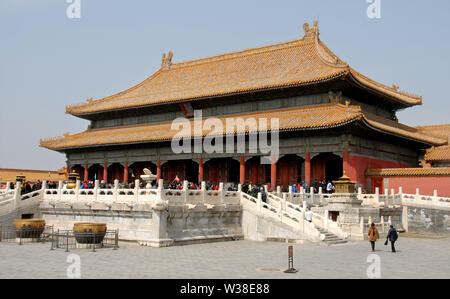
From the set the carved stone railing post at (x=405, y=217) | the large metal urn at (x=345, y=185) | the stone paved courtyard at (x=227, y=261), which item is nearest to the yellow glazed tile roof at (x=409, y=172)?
the carved stone railing post at (x=405, y=217)

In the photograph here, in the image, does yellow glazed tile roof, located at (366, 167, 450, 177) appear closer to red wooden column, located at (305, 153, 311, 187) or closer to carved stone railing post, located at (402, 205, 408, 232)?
carved stone railing post, located at (402, 205, 408, 232)

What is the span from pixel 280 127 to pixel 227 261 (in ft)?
58.8

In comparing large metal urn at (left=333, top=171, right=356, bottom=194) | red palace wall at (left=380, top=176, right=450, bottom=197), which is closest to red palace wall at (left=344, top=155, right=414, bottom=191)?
red palace wall at (left=380, top=176, right=450, bottom=197)

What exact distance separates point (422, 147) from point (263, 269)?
30.7m

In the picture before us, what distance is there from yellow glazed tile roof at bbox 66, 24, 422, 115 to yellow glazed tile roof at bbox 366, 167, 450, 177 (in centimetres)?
628

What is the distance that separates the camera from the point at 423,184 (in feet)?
108

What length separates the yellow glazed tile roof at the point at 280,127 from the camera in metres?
32.6

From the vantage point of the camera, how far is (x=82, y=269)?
49.1 ft

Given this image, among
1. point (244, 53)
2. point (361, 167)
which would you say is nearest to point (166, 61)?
point (244, 53)

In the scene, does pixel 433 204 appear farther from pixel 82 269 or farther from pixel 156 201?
pixel 82 269

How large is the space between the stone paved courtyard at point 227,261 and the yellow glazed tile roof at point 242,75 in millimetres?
16297

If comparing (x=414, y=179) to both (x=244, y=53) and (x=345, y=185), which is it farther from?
(x=244, y=53)

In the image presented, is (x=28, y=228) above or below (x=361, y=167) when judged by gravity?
below
